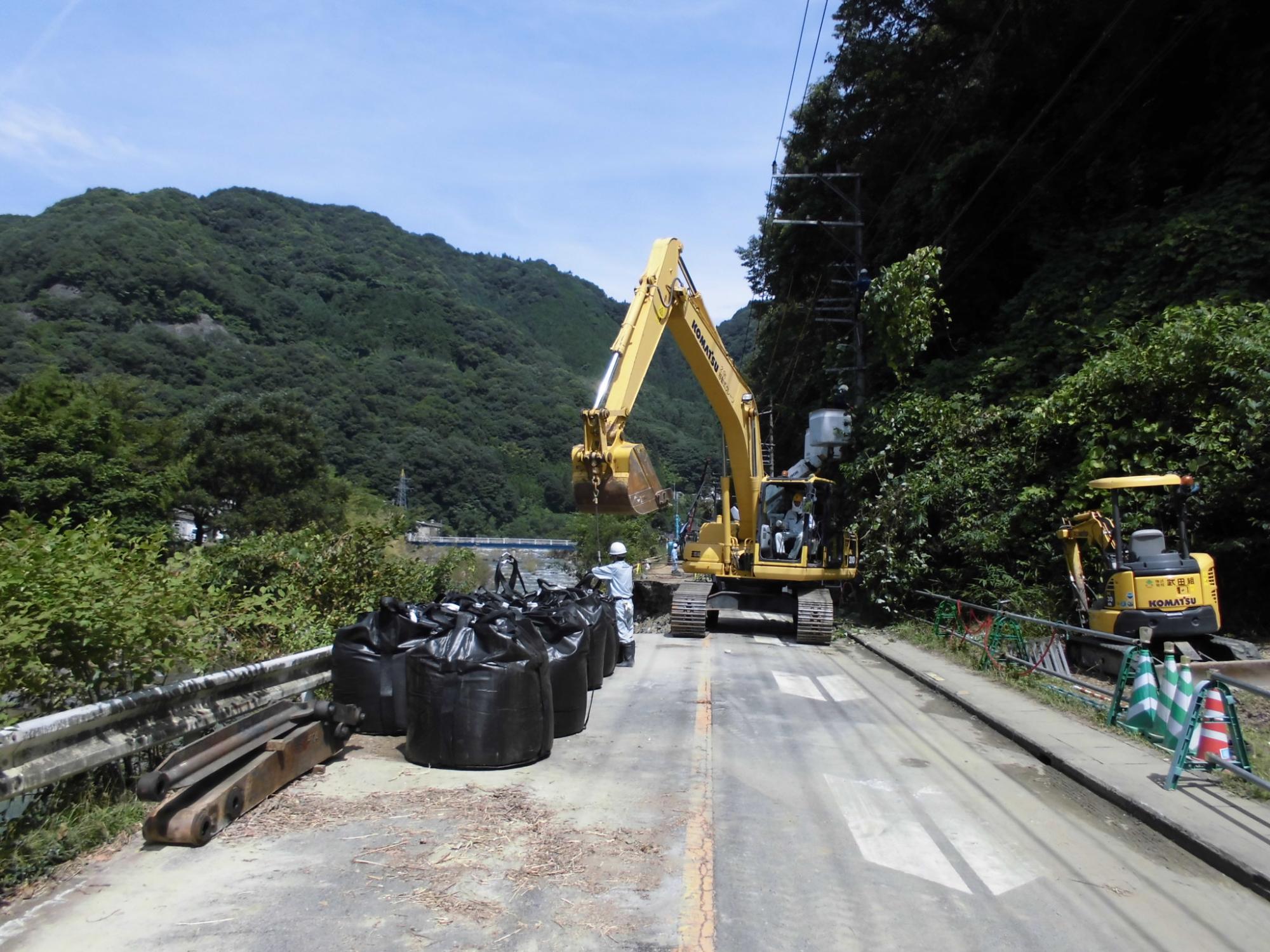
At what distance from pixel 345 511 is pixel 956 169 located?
31756mm

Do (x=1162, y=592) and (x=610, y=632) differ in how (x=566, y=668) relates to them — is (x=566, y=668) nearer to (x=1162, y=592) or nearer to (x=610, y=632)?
(x=610, y=632)

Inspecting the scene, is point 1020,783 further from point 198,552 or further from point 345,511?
point 345,511

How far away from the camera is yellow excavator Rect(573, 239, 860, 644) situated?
15008 millimetres

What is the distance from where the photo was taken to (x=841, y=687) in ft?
36.0

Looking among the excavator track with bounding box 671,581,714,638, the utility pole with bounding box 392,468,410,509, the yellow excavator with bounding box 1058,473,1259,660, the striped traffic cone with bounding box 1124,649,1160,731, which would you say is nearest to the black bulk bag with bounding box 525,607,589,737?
the striped traffic cone with bounding box 1124,649,1160,731

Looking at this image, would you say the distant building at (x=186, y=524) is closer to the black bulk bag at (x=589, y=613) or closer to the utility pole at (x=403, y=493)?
the utility pole at (x=403, y=493)

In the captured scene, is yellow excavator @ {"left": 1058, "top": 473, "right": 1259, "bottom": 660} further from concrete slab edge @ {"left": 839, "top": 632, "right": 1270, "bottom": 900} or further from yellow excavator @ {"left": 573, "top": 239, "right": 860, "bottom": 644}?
yellow excavator @ {"left": 573, "top": 239, "right": 860, "bottom": 644}

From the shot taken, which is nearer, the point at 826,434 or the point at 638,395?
the point at 638,395

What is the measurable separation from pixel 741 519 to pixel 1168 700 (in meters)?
11.0

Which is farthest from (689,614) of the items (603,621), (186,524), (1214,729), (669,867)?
(186,524)

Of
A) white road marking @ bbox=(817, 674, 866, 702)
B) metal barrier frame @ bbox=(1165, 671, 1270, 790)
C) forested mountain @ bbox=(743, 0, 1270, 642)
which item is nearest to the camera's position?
metal barrier frame @ bbox=(1165, 671, 1270, 790)

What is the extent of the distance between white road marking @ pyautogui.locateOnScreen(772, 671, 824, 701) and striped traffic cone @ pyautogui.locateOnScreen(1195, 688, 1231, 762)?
3.96 m

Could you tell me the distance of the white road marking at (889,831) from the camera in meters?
4.87

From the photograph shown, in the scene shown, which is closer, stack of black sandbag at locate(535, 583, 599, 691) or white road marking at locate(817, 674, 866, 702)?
stack of black sandbag at locate(535, 583, 599, 691)
